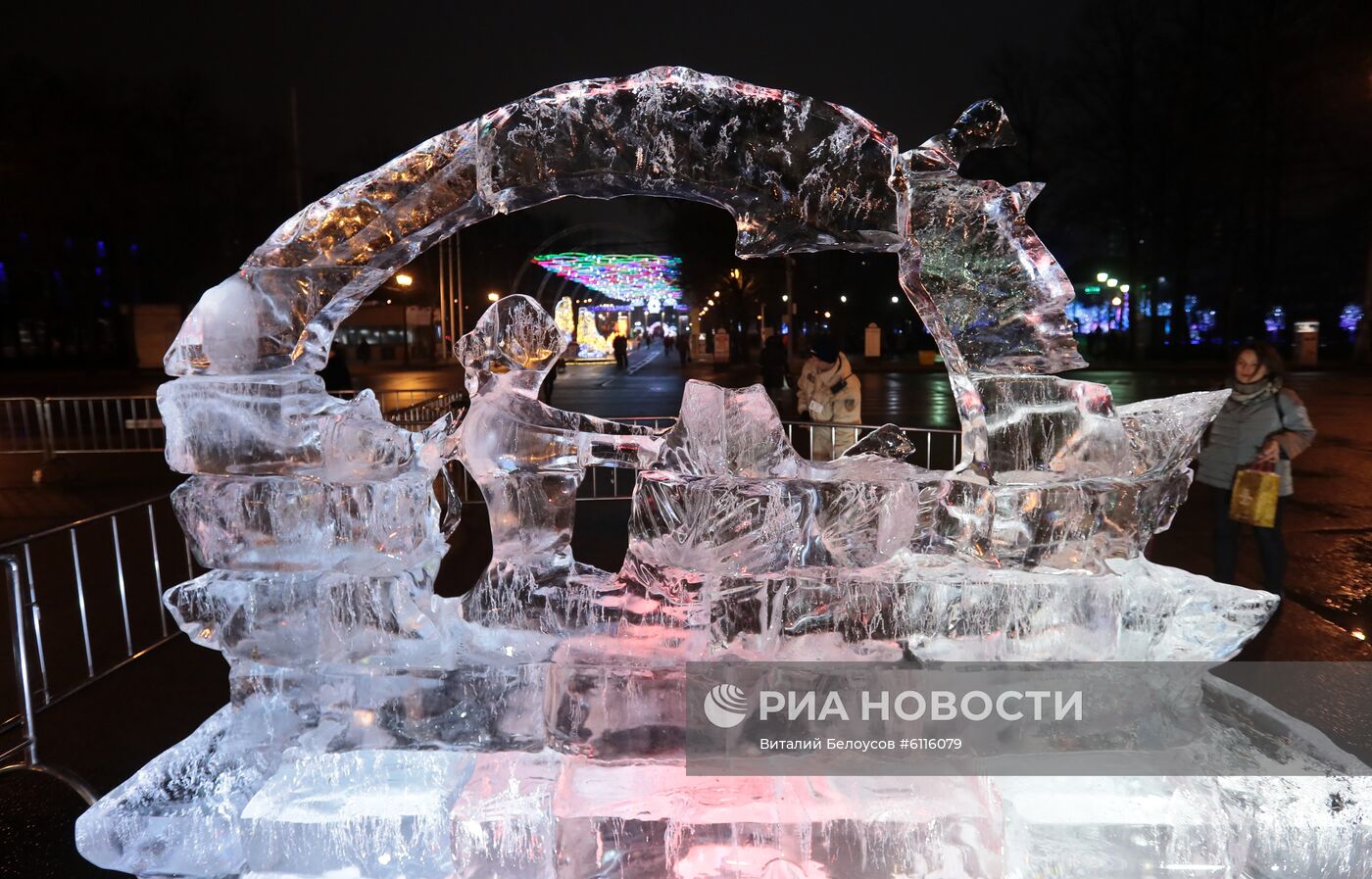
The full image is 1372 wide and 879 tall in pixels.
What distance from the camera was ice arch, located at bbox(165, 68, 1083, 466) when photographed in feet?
9.98

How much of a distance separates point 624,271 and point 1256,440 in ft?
95.6

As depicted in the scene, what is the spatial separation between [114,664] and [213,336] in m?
2.80

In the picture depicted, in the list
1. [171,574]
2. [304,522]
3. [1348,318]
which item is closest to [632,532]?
[304,522]

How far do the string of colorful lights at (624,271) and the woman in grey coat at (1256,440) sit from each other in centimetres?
2267

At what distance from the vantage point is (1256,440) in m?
4.95

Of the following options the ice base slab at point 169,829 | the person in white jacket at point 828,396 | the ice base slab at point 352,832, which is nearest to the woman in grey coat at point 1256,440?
the person in white jacket at point 828,396

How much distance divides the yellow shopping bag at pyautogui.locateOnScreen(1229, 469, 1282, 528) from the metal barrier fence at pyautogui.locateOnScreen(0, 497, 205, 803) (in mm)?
5250

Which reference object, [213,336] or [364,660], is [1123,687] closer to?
[364,660]

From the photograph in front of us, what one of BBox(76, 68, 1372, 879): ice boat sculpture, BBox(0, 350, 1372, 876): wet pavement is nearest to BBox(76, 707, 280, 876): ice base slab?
BBox(76, 68, 1372, 879): ice boat sculpture

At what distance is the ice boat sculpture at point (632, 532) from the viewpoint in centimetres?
293

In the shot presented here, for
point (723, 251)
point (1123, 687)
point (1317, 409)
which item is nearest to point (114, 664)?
point (1123, 687)

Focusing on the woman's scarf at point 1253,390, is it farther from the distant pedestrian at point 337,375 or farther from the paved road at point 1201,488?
the distant pedestrian at point 337,375

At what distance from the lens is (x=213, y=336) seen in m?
3.10

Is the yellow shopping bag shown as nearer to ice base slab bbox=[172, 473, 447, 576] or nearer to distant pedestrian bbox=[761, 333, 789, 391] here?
ice base slab bbox=[172, 473, 447, 576]
